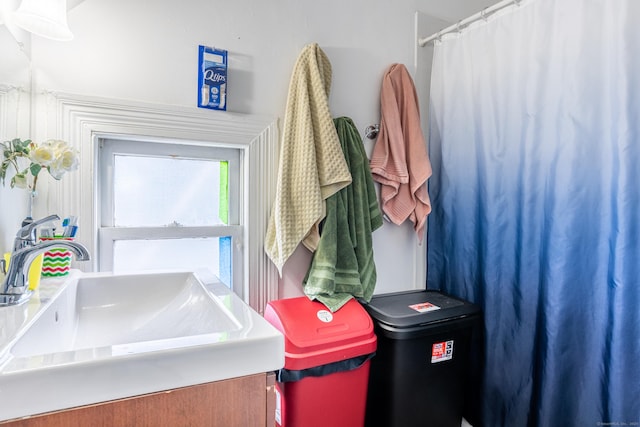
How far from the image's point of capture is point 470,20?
5.29ft

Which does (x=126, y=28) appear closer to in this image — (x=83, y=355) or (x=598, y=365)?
(x=83, y=355)

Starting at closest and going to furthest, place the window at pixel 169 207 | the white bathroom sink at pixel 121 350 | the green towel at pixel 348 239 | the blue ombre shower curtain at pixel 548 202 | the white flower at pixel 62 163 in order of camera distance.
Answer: the white bathroom sink at pixel 121 350 → the white flower at pixel 62 163 → the blue ombre shower curtain at pixel 548 202 → the window at pixel 169 207 → the green towel at pixel 348 239

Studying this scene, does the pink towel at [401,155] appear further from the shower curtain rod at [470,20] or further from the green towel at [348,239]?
the shower curtain rod at [470,20]

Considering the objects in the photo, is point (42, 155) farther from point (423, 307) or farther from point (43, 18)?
point (423, 307)

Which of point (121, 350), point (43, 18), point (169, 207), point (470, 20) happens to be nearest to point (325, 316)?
point (169, 207)

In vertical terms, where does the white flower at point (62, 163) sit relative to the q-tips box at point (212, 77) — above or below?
below

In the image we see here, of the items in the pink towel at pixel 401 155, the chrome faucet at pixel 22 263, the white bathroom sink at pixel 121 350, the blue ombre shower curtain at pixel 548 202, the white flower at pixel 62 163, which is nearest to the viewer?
the white bathroom sink at pixel 121 350

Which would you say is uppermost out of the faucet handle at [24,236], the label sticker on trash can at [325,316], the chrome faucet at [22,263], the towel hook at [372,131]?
the towel hook at [372,131]

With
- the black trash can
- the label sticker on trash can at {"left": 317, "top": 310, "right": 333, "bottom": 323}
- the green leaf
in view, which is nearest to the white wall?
the green leaf

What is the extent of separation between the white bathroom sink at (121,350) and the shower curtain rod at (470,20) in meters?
1.54

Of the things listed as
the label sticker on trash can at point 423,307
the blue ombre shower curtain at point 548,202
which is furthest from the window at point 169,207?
the blue ombre shower curtain at point 548,202

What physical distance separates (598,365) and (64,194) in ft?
6.14

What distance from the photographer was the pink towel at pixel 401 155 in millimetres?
1678

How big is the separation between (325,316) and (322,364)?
0.58ft
